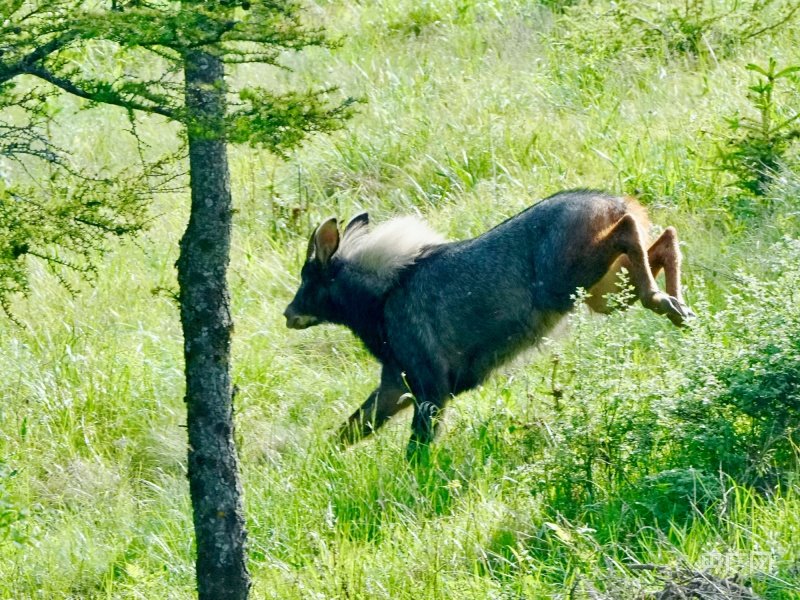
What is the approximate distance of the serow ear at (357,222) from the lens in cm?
877

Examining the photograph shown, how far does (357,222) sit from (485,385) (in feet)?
5.35

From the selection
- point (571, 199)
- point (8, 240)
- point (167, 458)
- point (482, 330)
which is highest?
point (8, 240)

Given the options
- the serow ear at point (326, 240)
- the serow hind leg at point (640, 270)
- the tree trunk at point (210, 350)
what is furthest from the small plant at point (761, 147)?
the tree trunk at point (210, 350)

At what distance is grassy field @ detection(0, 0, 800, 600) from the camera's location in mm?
5531

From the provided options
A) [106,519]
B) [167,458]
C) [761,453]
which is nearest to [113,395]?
[167,458]

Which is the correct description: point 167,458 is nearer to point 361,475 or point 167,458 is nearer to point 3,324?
point 361,475

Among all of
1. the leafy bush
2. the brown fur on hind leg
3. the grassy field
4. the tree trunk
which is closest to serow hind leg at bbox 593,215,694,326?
the brown fur on hind leg

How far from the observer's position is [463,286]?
25.6 ft

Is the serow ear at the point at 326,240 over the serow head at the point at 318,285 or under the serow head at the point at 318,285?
over

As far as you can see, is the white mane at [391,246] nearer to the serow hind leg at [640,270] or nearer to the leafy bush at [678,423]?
the serow hind leg at [640,270]

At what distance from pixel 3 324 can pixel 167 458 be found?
2701 millimetres

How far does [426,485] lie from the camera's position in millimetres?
6297

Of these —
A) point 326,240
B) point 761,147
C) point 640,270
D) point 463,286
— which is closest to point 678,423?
point 640,270

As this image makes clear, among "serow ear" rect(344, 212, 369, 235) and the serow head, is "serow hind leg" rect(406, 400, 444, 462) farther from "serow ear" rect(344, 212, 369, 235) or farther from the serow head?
"serow ear" rect(344, 212, 369, 235)
